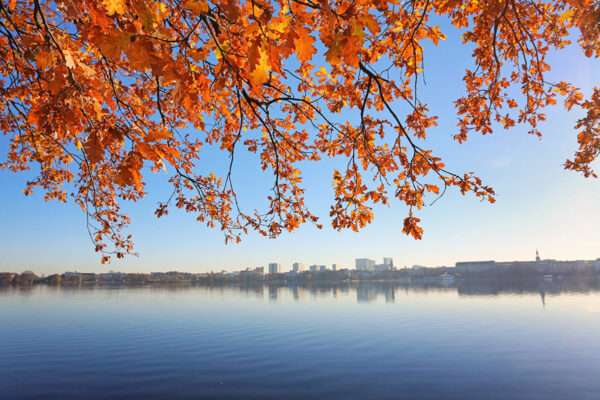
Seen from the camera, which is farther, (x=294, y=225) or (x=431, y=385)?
(x=431, y=385)

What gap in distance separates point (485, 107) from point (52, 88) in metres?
9.36

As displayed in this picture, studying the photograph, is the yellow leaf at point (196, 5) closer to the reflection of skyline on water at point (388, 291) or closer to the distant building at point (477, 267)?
the reflection of skyline on water at point (388, 291)

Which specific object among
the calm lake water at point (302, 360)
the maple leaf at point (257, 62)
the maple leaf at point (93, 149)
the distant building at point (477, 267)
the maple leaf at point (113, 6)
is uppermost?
the maple leaf at point (113, 6)

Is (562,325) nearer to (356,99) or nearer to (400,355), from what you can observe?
(400,355)

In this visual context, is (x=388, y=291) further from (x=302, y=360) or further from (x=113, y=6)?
(x=113, y=6)

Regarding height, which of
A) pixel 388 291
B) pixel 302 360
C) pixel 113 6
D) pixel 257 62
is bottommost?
pixel 388 291

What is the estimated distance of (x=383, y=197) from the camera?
7445mm

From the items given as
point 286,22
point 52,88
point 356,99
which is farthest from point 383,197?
point 52,88

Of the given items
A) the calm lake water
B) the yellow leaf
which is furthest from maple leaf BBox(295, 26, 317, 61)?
the calm lake water

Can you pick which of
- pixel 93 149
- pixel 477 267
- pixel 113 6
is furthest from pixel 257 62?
pixel 477 267

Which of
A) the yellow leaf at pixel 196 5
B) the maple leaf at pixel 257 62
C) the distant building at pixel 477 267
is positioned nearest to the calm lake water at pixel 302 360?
the maple leaf at pixel 257 62

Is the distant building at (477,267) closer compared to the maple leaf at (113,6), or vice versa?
the maple leaf at (113,6)

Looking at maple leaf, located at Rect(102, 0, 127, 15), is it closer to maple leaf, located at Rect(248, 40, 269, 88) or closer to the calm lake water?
maple leaf, located at Rect(248, 40, 269, 88)

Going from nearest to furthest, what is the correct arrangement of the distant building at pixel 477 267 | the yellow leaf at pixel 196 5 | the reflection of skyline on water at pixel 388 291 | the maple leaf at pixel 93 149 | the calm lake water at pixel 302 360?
the yellow leaf at pixel 196 5 < the maple leaf at pixel 93 149 < the calm lake water at pixel 302 360 < the reflection of skyline on water at pixel 388 291 < the distant building at pixel 477 267
